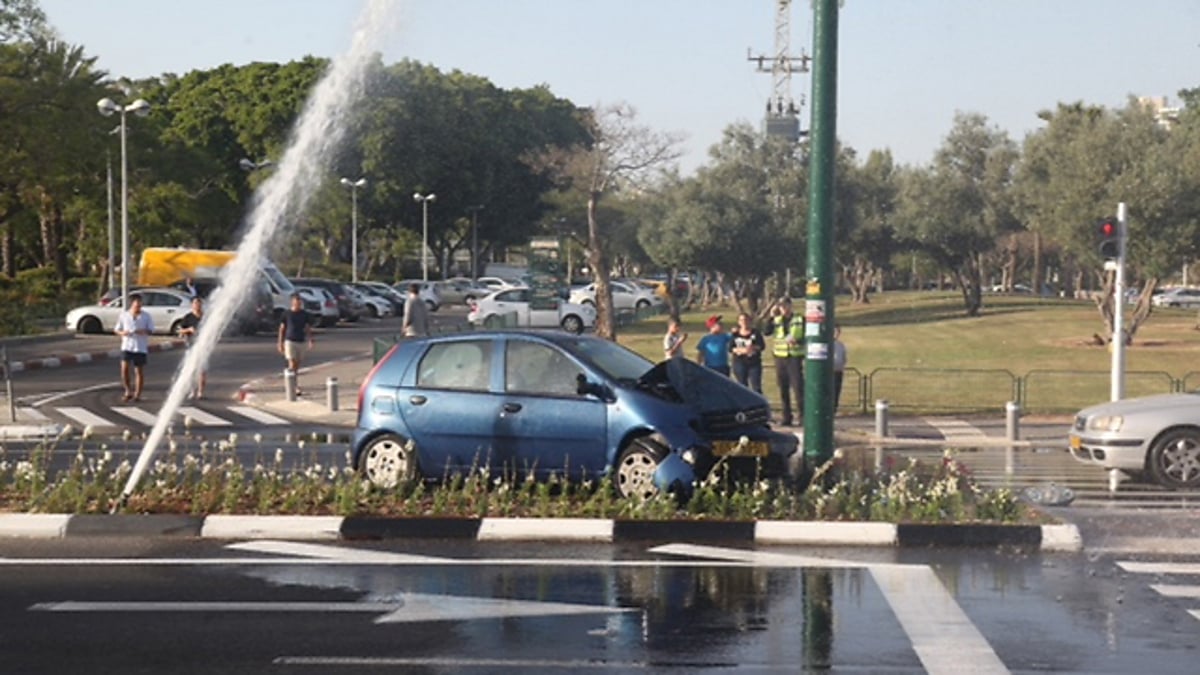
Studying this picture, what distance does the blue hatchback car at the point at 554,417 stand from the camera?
13086mm

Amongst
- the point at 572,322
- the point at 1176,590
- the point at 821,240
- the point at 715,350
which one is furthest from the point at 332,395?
the point at 572,322

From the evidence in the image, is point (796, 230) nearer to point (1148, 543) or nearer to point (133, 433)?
point (133, 433)

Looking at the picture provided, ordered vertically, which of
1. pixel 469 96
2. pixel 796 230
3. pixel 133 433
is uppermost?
pixel 469 96

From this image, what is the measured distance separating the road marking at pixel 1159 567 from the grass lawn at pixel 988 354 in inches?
598

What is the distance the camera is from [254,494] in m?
13.1

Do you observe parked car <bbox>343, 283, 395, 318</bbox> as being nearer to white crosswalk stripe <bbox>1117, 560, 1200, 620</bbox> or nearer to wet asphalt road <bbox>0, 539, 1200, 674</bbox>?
wet asphalt road <bbox>0, 539, 1200, 674</bbox>

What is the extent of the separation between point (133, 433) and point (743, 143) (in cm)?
4118

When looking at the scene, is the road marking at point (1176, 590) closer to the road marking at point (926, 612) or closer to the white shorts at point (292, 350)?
the road marking at point (926, 612)

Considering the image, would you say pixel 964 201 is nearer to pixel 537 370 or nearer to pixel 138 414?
pixel 138 414

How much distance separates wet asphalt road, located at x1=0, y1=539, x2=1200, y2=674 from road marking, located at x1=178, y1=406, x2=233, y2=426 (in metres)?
12.5

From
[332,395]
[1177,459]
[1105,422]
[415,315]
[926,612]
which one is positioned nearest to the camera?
[926,612]

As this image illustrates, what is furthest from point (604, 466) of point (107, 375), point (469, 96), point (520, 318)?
point (469, 96)

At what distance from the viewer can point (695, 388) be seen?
44.7 feet

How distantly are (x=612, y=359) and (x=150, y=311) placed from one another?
35.4 meters
